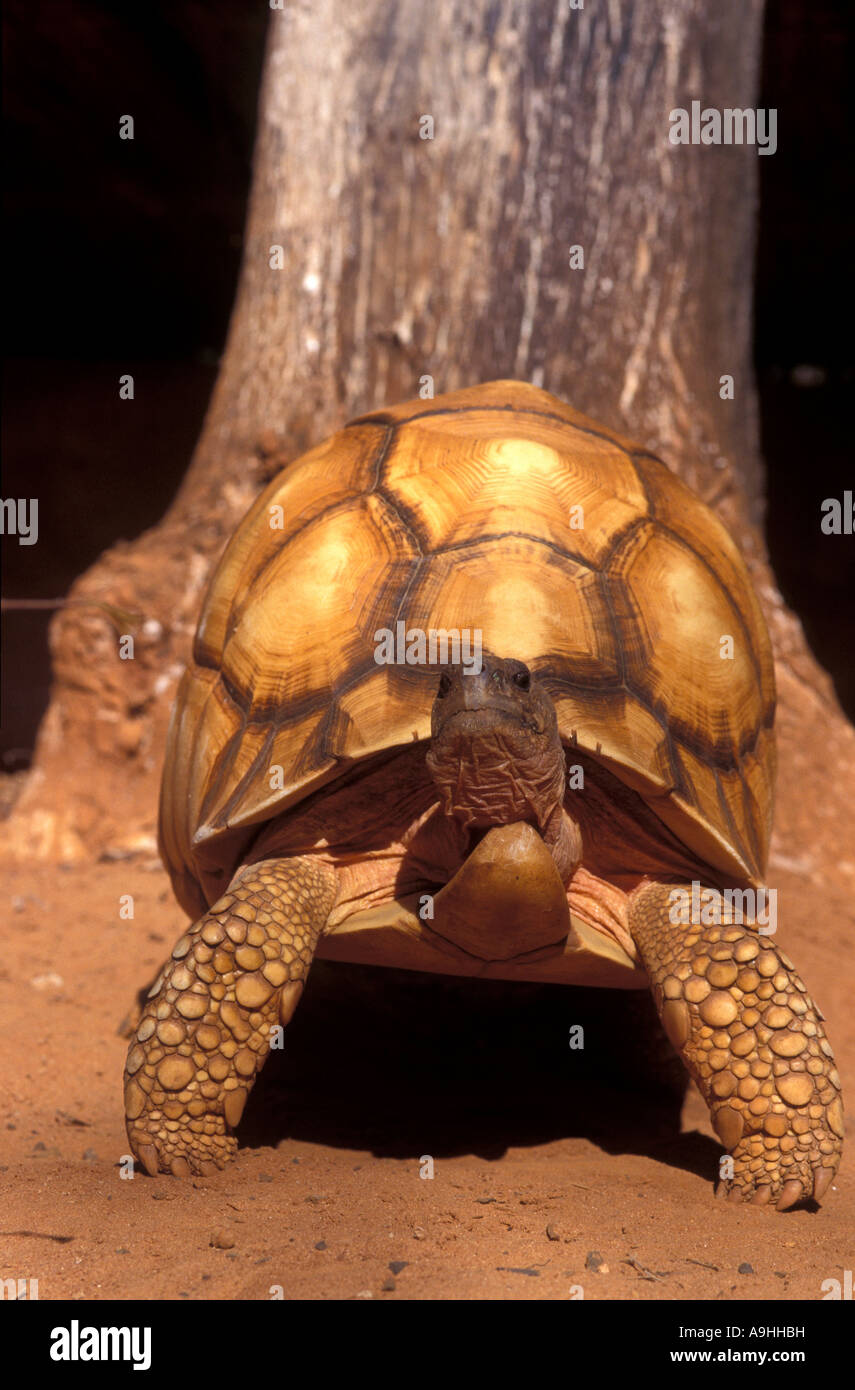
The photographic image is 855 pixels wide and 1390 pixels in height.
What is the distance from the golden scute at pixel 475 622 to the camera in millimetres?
2668

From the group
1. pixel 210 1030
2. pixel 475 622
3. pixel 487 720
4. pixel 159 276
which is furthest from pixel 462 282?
pixel 159 276

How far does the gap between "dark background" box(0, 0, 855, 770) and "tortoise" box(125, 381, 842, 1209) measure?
4306 mm

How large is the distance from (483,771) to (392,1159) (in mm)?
871

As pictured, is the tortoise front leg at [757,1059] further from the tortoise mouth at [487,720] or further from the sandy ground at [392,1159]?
the tortoise mouth at [487,720]

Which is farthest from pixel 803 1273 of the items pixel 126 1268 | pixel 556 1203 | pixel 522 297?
pixel 522 297

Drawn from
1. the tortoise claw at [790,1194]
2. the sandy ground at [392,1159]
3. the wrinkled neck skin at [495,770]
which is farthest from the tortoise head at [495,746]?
the tortoise claw at [790,1194]

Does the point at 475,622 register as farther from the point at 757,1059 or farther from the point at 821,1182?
the point at 821,1182

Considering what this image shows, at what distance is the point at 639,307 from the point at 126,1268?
3.82m

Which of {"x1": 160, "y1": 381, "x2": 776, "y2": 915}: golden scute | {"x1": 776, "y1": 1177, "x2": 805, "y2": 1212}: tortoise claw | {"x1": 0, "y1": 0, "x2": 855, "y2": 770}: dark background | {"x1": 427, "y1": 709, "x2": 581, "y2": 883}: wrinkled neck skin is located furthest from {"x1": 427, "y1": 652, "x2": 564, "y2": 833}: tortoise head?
{"x1": 0, "y1": 0, "x2": 855, "y2": 770}: dark background

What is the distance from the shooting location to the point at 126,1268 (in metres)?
1.94

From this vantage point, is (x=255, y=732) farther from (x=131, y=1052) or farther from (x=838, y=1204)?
(x=838, y=1204)

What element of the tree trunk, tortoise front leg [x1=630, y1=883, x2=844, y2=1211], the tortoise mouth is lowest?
tortoise front leg [x1=630, y1=883, x2=844, y2=1211]

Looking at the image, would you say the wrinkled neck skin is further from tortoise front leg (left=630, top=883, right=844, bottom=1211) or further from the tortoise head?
tortoise front leg (left=630, top=883, right=844, bottom=1211)

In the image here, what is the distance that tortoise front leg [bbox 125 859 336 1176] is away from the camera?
8.11 feet
